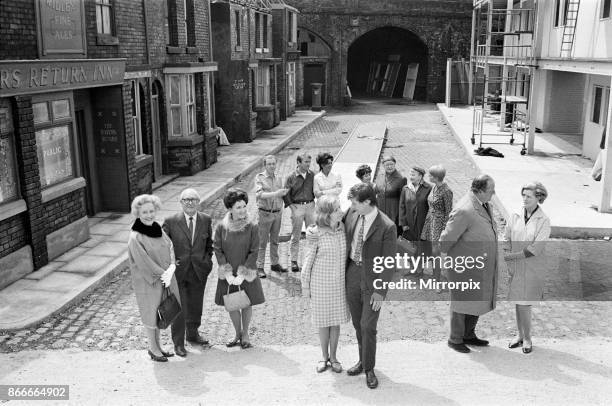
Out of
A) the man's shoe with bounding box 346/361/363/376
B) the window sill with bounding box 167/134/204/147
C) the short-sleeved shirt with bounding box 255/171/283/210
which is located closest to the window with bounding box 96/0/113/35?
the window sill with bounding box 167/134/204/147

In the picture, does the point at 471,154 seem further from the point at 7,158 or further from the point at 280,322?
the point at 7,158

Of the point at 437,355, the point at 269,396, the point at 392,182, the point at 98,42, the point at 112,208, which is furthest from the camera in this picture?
the point at 112,208

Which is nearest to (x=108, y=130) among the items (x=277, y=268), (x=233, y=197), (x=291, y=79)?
(x=277, y=268)

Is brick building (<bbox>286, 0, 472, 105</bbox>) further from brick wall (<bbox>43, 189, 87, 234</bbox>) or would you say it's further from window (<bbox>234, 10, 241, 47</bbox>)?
brick wall (<bbox>43, 189, 87, 234</bbox>)

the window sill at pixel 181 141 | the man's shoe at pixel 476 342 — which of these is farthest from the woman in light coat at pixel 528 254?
the window sill at pixel 181 141

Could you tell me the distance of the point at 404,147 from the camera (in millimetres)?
20703

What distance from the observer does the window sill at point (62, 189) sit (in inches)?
350

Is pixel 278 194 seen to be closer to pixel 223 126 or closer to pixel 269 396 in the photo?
pixel 269 396

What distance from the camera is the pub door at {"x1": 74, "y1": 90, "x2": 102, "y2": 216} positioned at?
36.8 ft

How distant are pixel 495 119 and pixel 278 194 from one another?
20972mm

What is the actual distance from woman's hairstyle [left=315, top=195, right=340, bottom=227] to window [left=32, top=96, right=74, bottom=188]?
538 centimetres

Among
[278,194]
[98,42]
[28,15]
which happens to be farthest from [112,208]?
[278,194]

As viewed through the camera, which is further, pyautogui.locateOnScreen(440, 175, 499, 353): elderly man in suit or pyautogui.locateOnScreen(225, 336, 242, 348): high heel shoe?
pyautogui.locateOnScreen(225, 336, 242, 348): high heel shoe

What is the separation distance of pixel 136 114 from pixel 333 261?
904 cm
